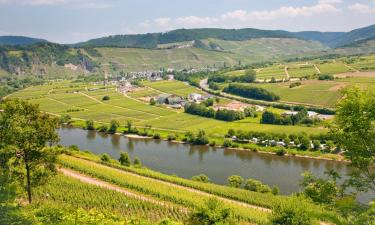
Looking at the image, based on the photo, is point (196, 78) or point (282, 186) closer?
point (282, 186)

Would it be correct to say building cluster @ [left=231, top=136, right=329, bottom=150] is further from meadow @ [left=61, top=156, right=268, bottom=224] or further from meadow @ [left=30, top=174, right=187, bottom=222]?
meadow @ [left=30, top=174, right=187, bottom=222]

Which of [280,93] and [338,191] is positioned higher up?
[338,191]

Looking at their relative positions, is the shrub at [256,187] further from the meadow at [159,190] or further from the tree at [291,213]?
the tree at [291,213]

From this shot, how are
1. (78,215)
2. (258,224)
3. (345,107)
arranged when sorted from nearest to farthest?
(345,107)
(78,215)
(258,224)

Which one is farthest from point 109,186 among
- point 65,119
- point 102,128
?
point 65,119

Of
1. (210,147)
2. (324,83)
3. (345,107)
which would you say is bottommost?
(210,147)

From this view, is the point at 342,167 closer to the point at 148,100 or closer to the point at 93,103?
the point at 148,100

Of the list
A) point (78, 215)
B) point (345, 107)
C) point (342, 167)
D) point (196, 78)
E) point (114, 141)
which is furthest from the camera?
point (196, 78)

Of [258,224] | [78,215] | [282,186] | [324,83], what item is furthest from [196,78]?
[78,215]
